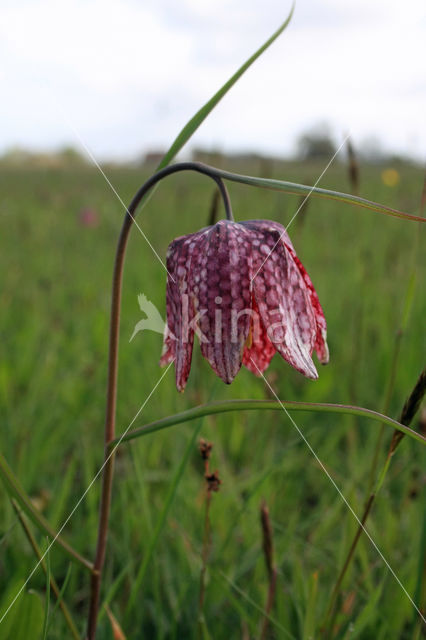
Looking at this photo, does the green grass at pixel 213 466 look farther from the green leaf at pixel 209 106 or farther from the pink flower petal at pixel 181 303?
the green leaf at pixel 209 106

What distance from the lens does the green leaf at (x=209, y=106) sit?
57 cm

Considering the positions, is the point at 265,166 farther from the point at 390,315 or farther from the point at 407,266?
the point at 407,266

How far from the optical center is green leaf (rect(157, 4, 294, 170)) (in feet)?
1.86

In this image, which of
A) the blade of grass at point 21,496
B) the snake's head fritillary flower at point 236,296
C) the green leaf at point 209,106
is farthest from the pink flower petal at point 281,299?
the blade of grass at point 21,496

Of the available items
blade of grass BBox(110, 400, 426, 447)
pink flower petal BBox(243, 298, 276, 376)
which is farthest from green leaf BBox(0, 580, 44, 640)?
pink flower petal BBox(243, 298, 276, 376)

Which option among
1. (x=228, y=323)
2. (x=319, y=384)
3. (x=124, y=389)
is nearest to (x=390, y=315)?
(x=319, y=384)

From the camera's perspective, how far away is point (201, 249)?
0.62 meters

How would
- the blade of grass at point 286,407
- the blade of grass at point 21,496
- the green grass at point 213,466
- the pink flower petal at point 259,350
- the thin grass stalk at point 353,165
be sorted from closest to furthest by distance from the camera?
the blade of grass at point 286,407 → the blade of grass at point 21,496 → the pink flower petal at point 259,350 → the green grass at point 213,466 → the thin grass stalk at point 353,165

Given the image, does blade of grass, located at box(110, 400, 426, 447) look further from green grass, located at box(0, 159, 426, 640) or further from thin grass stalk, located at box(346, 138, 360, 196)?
thin grass stalk, located at box(346, 138, 360, 196)

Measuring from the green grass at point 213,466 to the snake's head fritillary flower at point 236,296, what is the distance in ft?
0.44

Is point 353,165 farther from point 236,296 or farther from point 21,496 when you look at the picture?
point 21,496

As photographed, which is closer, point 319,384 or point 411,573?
point 411,573

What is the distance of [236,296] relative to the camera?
1.99ft

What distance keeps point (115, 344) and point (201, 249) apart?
5.7 inches
